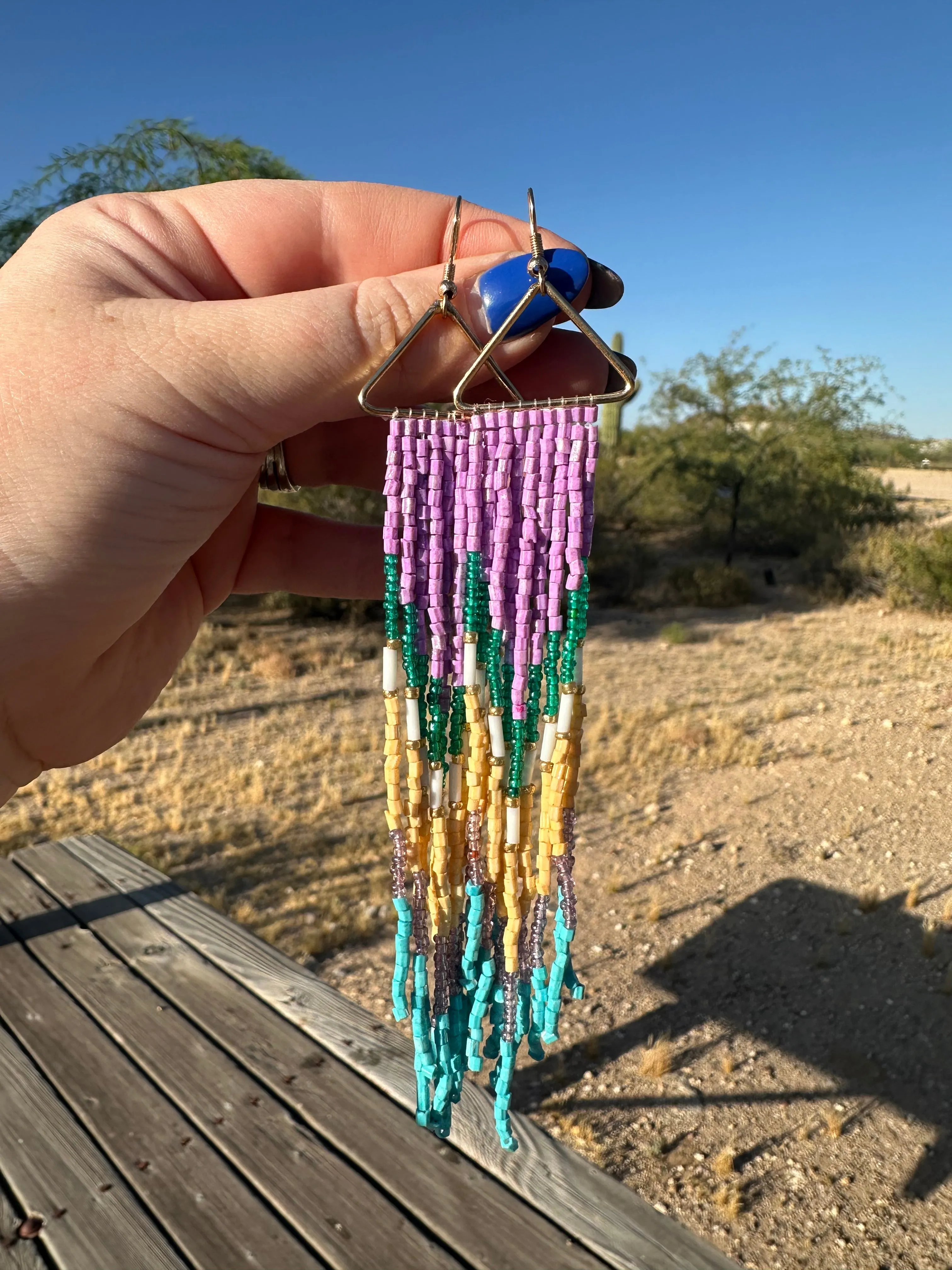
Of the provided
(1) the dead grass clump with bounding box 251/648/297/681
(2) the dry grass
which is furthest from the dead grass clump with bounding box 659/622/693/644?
(1) the dead grass clump with bounding box 251/648/297/681

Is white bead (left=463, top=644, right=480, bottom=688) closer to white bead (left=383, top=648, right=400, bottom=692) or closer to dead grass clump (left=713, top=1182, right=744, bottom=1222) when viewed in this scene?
white bead (left=383, top=648, right=400, bottom=692)

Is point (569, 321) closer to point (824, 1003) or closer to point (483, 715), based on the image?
point (483, 715)

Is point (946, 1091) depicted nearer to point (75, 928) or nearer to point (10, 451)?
point (75, 928)

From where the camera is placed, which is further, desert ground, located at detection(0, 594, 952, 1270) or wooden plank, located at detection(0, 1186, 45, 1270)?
desert ground, located at detection(0, 594, 952, 1270)

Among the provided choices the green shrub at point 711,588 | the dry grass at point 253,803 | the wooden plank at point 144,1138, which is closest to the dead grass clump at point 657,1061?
the dry grass at point 253,803

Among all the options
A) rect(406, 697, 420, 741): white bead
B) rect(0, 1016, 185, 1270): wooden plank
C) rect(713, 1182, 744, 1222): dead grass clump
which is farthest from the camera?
rect(713, 1182, 744, 1222): dead grass clump

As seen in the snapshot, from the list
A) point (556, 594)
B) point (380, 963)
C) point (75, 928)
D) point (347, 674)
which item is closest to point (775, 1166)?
point (380, 963)

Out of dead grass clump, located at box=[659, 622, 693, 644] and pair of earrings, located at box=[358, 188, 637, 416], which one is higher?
pair of earrings, located at box=[358, 188, 637, 416]
